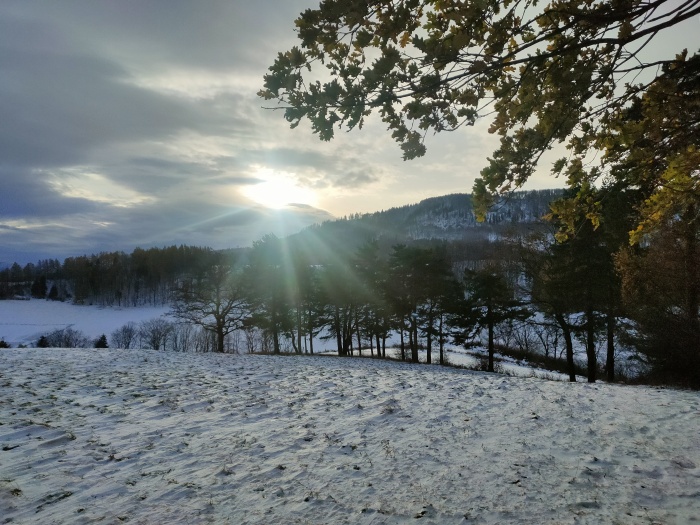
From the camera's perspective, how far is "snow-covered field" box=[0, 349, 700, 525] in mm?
4023

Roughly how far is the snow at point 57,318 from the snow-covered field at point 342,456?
66092mm

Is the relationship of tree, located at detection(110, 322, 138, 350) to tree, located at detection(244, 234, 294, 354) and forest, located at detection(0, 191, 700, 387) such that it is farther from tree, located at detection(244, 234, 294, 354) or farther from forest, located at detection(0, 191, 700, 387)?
tree, located at detection(244, 234, 294, 354)

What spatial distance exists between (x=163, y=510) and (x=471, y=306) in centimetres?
2513

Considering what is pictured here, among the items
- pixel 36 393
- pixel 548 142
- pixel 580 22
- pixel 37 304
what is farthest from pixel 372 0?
pixel 37 304

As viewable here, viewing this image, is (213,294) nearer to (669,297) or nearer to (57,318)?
(669,297)

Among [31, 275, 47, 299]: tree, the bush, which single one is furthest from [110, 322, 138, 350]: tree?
[31, 275, 47, 299]: tree

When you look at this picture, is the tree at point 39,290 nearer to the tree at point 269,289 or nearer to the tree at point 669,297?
the tree at point 269,289

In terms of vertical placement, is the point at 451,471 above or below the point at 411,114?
below

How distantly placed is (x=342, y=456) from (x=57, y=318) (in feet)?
326

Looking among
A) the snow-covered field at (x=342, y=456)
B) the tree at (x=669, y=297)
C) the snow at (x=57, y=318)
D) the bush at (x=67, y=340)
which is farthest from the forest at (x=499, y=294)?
the snow at (x=57, y=318)

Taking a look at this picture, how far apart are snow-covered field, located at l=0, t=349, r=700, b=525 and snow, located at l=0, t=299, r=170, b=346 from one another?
66.1 meters

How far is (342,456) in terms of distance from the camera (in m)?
5.50

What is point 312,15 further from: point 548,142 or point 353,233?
point 353,233

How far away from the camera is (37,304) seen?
313 feet
